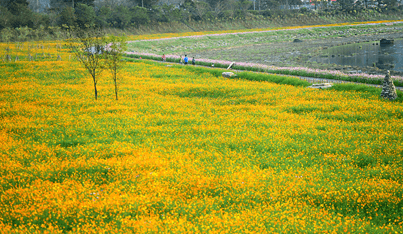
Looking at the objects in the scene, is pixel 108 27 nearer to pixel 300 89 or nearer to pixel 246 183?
pixel 300 89

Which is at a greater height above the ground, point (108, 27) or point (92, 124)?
point (108, 27)

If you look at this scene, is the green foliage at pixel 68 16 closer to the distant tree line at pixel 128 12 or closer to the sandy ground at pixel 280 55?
the distant tree line at pixel 128 12

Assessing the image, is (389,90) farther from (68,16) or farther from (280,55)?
(68,16)

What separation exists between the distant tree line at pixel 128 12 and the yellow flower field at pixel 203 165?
37008 millimetres

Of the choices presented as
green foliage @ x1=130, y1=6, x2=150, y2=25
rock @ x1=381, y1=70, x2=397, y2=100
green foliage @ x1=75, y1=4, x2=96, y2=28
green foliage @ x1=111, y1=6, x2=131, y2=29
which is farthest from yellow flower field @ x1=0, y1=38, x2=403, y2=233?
green foliage @ x1=130, y1=6, x2=150, y2=25

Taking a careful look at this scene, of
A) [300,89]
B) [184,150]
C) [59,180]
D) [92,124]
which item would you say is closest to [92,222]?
[59,180]

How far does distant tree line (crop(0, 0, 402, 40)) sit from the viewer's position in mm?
81188

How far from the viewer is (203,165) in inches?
474

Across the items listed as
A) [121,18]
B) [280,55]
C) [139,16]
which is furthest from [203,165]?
[139,16]

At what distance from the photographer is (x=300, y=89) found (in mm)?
26422

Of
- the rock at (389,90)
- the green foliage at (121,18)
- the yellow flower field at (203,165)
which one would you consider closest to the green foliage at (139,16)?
the green foliage at (121,18)

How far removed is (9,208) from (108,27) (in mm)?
88826

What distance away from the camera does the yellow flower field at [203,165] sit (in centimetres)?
855

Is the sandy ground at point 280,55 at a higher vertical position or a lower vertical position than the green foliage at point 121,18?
lower
